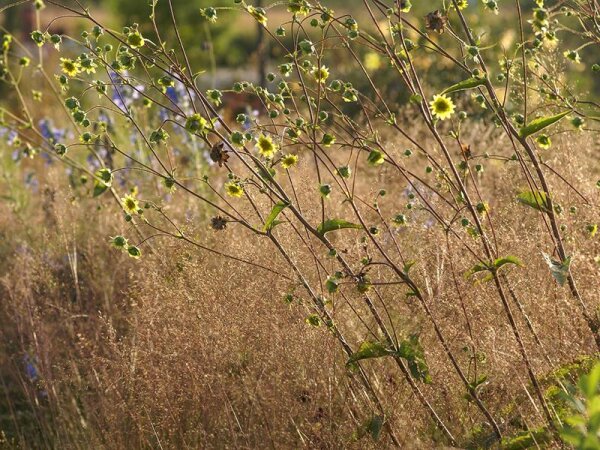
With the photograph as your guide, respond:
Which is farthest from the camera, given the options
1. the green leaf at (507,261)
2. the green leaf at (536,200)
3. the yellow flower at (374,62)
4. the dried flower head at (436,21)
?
the yellow flower at (374,62)

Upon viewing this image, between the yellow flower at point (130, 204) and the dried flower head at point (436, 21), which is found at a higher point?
the dried flower head at point (436, 21)

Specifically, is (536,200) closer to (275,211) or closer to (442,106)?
(442,106)

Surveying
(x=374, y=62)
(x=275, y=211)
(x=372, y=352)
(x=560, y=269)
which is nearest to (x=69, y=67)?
(x=275, y=211)

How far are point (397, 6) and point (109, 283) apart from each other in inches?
64.5

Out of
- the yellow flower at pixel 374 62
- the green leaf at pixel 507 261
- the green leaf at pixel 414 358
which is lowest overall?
the green leaf at pixel 414 358

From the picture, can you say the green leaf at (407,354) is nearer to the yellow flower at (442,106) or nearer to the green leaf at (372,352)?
the green leaf at (372,352)

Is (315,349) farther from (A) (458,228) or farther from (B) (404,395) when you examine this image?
(A) (458,228)

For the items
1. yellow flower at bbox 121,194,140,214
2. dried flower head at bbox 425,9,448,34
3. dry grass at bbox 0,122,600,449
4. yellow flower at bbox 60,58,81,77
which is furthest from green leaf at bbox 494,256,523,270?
yellow flower at bbox 60,58,81,77

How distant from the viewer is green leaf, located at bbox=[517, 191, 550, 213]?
2220 mm

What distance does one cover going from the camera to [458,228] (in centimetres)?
256

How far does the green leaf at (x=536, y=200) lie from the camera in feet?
7.28

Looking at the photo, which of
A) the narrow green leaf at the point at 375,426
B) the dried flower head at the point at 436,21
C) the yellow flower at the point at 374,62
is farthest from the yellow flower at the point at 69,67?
the yellow flower at the point at 374,62

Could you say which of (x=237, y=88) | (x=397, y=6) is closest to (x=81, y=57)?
(x=237, y=88)

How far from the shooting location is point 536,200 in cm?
221
